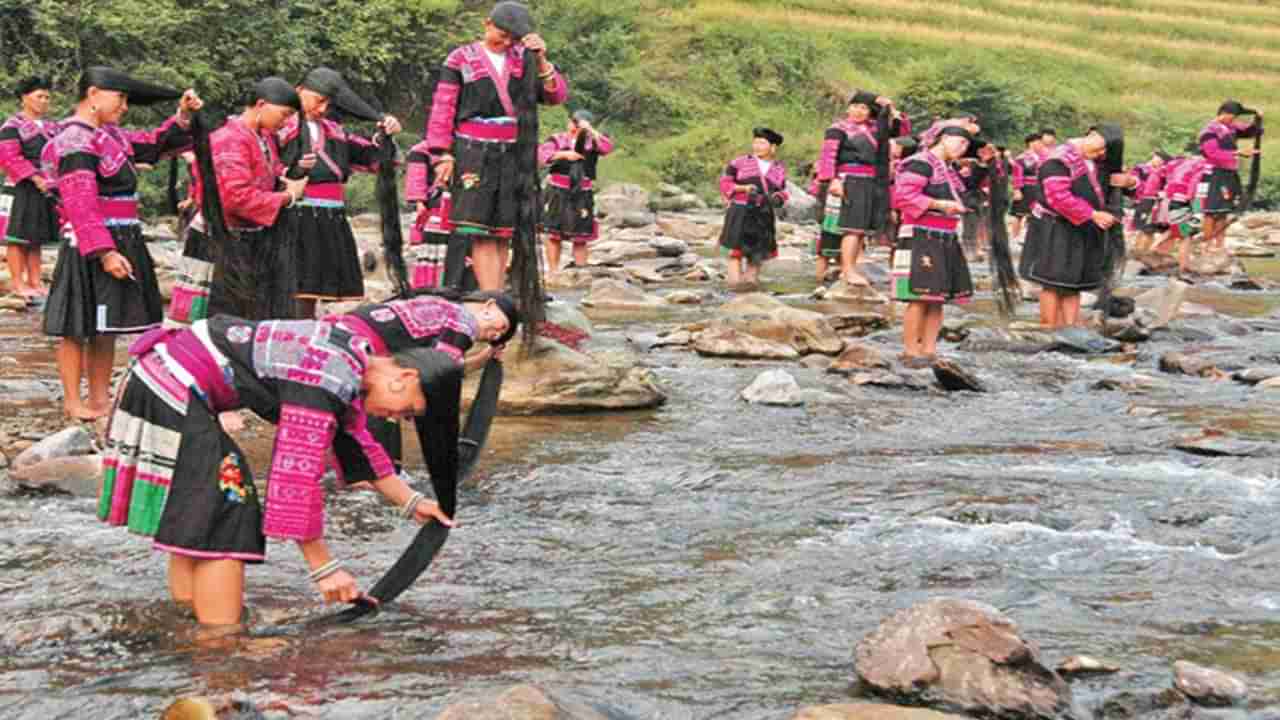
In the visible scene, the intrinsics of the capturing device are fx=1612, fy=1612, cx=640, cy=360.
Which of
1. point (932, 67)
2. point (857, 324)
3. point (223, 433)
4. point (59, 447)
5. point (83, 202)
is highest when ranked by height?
point (932, 67)

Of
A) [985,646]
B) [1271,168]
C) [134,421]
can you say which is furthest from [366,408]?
[1271,168]

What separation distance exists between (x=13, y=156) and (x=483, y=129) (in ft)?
20.5

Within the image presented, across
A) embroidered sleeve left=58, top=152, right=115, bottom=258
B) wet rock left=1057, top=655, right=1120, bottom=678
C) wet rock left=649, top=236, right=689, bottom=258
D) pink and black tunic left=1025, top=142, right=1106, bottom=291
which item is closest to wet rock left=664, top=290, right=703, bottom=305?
pink and black tunic left=1025, top=142, right=1106, bottom=291

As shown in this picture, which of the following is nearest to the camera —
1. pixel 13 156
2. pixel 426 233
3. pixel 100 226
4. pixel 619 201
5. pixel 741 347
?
pixel 100 226

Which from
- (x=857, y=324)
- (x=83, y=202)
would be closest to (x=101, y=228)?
(x=83, y=202)

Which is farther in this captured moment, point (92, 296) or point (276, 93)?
point (276, 93)

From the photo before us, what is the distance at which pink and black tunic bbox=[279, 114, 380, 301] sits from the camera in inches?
364

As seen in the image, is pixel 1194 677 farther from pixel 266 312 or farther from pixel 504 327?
pixel 266 312

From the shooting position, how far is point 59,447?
708 cm

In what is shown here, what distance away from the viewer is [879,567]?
19.0 feet

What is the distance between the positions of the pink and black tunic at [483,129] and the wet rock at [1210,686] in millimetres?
5389

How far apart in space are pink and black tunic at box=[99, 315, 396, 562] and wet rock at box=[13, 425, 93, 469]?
231 centimetres

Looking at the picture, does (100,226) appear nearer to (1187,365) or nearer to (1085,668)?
(1085,668)

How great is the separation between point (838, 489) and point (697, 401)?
2.47 m
